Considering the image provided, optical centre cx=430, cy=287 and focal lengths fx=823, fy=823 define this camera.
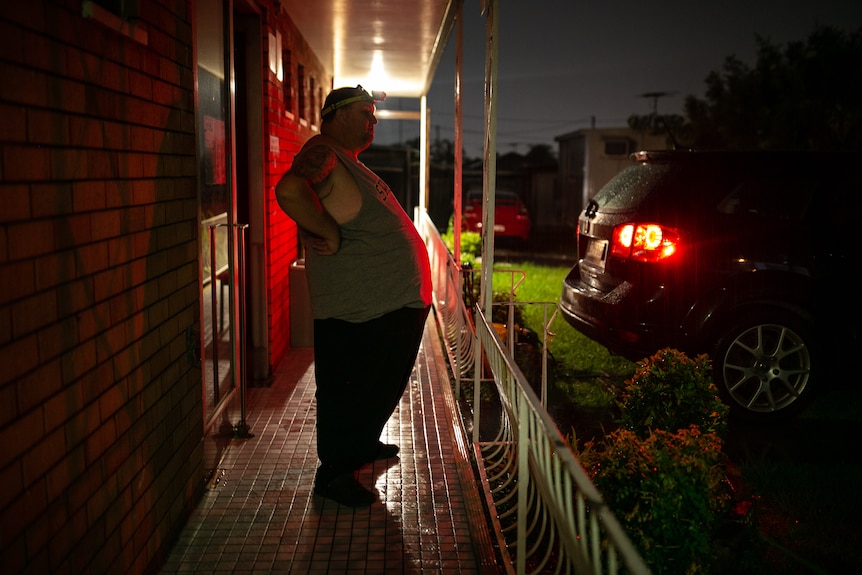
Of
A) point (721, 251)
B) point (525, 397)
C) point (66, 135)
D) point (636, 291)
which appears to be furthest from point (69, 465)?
point (721, 251)

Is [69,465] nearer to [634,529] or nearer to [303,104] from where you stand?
[634,529]

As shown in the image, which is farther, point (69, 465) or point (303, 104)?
point (303, 104)

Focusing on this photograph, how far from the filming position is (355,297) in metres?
4.05

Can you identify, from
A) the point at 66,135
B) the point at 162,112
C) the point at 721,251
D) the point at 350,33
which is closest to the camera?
the point at 66,135

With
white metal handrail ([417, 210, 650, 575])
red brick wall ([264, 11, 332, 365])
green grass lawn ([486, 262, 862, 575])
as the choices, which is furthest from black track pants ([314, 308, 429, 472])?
red brick wall ([264, 11, 332, 365])

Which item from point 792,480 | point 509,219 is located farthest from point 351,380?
point 509,219

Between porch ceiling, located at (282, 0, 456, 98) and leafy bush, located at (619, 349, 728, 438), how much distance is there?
3773 millimetres

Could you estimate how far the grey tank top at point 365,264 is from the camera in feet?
13.2

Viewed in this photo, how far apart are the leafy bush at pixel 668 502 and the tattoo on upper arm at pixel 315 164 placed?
72.3 inches

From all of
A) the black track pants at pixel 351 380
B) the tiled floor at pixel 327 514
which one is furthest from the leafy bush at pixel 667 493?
the black track pants at pixel 351 380

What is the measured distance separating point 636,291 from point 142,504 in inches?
158

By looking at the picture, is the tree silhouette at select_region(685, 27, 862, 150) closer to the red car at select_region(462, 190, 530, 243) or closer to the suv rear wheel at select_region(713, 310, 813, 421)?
the red car at select_region(462, 190, 530, 243)

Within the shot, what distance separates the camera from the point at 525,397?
2.77 meters

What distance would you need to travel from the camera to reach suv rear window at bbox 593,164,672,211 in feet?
20.7
